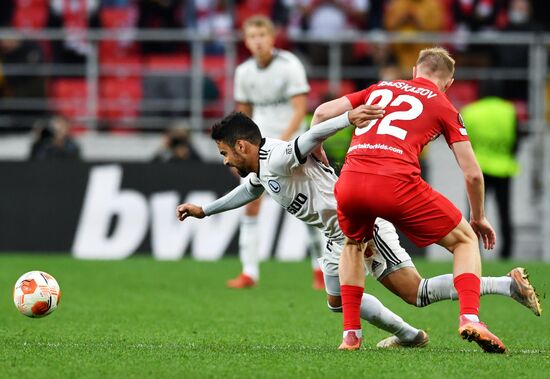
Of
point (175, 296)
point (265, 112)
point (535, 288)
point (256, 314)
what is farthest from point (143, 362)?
point (265, 112)

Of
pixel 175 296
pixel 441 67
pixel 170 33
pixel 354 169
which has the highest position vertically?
pixel 441 67

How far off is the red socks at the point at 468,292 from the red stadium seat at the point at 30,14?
42.5 ft

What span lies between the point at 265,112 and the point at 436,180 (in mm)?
5206

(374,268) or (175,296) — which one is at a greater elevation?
(374,268)

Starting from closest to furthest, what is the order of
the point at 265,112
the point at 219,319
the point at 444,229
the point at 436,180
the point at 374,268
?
the point at 444,229 → the point at 374,268 → the point at 219,319 → the point at 265,112 → the point at 436,180

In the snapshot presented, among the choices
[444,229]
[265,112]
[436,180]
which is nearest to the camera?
[444,229]

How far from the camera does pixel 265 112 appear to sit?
1230cm

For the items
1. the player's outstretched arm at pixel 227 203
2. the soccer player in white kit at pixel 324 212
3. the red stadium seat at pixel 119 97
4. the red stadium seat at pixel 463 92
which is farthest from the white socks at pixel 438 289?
the red stadium seat at pixel 119 97

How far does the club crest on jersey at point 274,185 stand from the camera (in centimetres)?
749

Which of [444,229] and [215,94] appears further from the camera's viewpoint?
[215,94]

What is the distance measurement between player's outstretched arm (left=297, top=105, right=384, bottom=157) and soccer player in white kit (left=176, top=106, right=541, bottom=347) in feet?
0.52

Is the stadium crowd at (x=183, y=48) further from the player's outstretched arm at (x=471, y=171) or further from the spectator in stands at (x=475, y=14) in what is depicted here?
the player's outstretched arm at (x=471, y=171)

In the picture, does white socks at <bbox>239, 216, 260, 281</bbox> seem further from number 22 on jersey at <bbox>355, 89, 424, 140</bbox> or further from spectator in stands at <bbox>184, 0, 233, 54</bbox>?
spectator in stands at <bbox>184, 0, 233, 54</bbox>

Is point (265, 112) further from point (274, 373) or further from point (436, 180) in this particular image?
point (274, 373)
